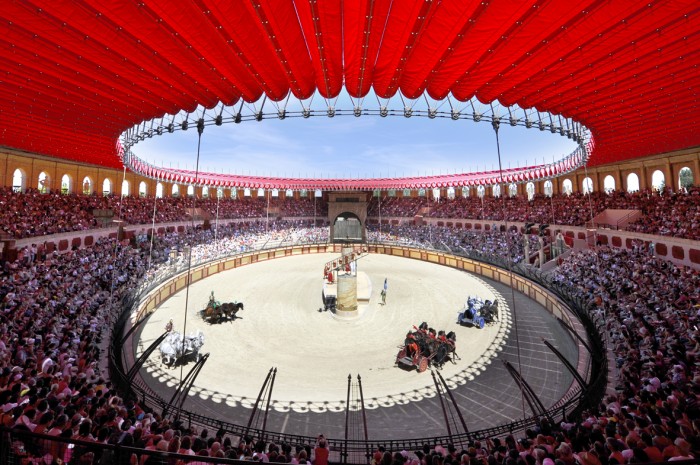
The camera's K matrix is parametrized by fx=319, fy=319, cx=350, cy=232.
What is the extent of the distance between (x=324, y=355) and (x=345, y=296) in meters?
5.61

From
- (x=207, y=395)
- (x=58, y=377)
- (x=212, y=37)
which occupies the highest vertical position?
(x=212, y=37)

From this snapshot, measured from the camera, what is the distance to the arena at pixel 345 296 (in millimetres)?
6812

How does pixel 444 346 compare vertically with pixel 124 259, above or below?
below

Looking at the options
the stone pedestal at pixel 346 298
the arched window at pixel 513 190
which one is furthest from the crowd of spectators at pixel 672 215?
the arched window at pixel 513 190

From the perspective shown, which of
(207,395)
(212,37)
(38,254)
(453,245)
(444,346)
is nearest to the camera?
(212,37)

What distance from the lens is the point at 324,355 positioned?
1495cm

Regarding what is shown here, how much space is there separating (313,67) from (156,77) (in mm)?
6507

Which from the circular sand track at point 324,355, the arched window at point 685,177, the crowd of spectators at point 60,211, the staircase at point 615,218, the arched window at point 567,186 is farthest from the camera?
the arched window at point 567,186

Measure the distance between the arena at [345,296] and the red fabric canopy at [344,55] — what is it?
9 cm

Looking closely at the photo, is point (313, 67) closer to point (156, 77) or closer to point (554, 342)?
point (156, 77)

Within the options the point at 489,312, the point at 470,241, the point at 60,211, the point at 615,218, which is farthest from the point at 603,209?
the point at 60,211

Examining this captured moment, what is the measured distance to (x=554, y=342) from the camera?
52.0ft

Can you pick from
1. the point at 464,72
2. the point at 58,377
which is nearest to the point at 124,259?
the point at 58,377

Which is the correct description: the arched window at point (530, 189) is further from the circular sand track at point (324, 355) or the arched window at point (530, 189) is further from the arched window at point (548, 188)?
the circular sand track at point (324, 355)
